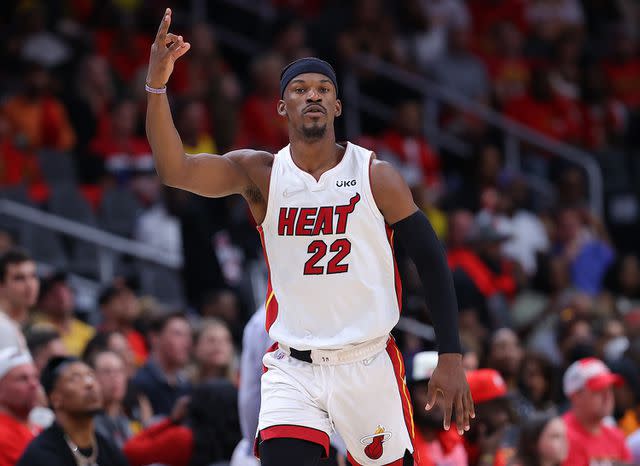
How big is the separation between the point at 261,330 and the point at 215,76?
25.4 ft

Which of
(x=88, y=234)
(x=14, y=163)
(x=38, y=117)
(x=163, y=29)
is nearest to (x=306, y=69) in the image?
(x=163, y=29)

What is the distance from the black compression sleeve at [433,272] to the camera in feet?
18.0

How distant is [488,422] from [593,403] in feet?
3.48

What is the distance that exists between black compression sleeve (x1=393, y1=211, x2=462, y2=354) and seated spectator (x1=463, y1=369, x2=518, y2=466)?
2308 mm

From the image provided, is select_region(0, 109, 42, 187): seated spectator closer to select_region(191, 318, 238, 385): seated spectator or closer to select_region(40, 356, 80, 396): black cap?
select_region(191, 318, 238, 385): seated spectator

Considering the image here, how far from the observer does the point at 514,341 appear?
10.4 metres

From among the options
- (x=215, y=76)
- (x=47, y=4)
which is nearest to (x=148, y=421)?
(x=215, y=76)

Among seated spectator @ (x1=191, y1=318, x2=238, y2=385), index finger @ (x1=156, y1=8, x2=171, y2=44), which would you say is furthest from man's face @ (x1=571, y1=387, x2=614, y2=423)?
index finger @ (x1=156, y1=8, x2=171, y2=44)

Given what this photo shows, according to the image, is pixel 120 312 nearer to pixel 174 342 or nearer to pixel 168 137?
pixel 174 342

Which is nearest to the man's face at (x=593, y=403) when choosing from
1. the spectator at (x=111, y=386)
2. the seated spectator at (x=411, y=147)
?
the spectator at (x=111, y=386)

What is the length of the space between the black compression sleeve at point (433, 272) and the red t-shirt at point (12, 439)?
2.60 metres

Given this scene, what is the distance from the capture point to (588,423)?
8664 mm

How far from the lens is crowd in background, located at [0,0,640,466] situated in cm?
784

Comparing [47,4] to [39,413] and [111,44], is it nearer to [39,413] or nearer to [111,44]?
[111,44]
